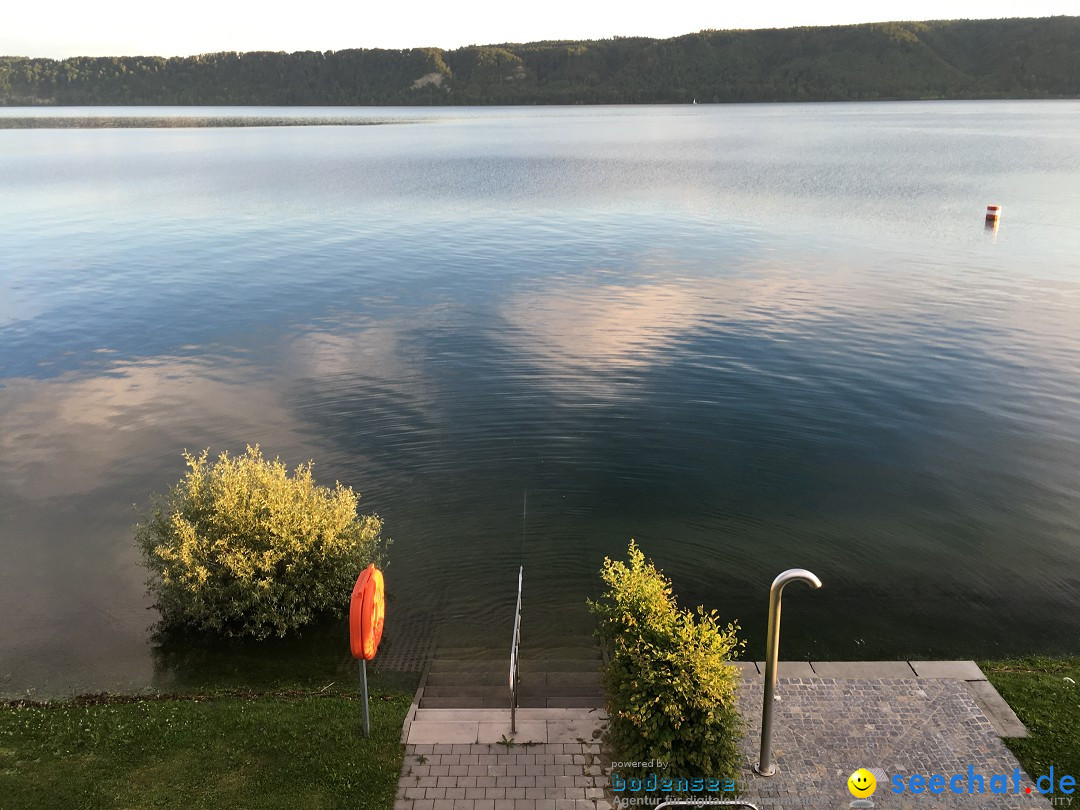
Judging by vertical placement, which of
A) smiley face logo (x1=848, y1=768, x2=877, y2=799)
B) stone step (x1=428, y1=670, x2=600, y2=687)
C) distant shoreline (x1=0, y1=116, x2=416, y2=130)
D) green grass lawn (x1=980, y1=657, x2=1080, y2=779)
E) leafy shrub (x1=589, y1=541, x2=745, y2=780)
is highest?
distant shoreline (x1=0, y1=116, x2=416, y2=130)

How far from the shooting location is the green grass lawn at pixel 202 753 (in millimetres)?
9469

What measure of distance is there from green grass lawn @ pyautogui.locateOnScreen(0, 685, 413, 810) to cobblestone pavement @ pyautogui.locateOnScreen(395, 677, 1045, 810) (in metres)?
0.76

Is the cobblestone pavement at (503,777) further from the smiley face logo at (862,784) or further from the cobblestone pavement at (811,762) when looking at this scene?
the smiley face logo at (862,784)

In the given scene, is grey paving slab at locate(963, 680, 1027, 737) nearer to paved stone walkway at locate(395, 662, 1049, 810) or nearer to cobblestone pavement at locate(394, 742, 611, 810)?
paved stone walkway at locate(395, 662, 1049, 810)

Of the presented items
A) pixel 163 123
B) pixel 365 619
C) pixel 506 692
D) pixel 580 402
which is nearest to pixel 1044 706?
Result: pixel 506 692

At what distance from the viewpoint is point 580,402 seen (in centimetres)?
2350

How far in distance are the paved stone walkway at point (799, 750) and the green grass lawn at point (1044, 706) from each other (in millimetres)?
256

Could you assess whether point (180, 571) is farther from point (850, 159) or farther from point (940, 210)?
point (850, 159)

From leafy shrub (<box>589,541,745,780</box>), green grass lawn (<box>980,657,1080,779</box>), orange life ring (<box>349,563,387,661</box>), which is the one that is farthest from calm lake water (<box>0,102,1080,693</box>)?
leafy shrub (<box>589,541,745,780</box>)

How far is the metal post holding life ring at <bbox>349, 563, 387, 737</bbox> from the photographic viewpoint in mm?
10273

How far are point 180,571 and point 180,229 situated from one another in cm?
4395

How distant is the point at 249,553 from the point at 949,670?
1079cm

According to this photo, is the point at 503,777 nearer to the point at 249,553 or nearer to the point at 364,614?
the point at 364,614

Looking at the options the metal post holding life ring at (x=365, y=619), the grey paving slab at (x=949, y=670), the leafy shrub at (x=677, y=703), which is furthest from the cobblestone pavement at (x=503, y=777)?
the grey paving slab at (x=949, y=670)
